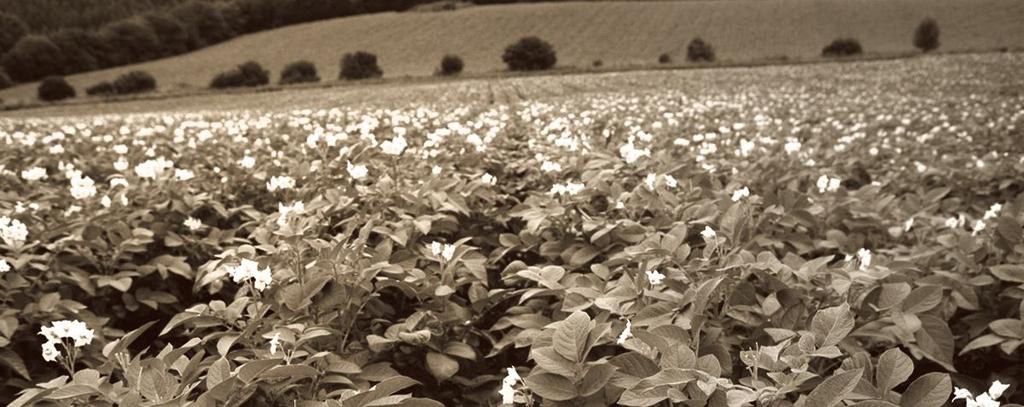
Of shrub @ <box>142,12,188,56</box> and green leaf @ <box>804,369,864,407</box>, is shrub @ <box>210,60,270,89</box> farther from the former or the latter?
green leaf @ <box>804,369,864,407</box>

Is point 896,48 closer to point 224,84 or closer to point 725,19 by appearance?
point 725,19

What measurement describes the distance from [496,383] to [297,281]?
76 centimetres

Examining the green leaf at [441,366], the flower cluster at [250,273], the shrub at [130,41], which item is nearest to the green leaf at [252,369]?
the flower cluster at [250,273]

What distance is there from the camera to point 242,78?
4466 centimetres

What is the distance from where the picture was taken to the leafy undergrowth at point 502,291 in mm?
1377

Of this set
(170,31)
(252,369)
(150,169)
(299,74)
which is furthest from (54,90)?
(252,369)

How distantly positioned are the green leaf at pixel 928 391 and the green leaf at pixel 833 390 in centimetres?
20

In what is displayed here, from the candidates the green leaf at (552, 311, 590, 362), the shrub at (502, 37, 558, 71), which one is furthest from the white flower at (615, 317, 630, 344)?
the shrub at (502, 37, 558, 71)

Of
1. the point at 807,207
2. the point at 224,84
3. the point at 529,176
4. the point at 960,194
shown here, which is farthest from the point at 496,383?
the point at 224,84

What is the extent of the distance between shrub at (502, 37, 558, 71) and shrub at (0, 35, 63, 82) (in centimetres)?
3975

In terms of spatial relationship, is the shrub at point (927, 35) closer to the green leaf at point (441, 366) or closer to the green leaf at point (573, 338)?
the green leaf at point (441, 366)

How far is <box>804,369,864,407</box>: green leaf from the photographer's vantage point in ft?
3.65

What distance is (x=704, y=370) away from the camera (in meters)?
1.32

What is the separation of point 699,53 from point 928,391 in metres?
48.3
